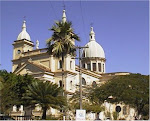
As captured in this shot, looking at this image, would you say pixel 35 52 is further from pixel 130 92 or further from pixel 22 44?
pixel 130 92

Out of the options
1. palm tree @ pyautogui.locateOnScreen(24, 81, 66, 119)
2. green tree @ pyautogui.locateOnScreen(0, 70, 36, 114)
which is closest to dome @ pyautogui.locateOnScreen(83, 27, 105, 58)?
green tree @ pyautogui.locateOnScreen(0, 70, 36, 114)

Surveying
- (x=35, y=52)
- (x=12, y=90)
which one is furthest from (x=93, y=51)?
(x=12, y=90)

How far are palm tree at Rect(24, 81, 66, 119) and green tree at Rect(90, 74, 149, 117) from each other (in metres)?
10.2

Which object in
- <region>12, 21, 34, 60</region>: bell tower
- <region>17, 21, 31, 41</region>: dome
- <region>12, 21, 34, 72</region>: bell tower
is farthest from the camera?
<region>17, 21, 31, 41</region>: dome

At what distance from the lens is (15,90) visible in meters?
42.2

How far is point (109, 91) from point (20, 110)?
59.7ft

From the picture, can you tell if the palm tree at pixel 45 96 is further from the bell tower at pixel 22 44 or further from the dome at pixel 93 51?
the dome at pixel 93 51

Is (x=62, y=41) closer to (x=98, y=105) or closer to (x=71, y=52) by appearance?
(x=71, y=52)

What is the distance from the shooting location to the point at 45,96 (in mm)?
35688

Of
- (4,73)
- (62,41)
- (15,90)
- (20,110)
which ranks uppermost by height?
(62,41)

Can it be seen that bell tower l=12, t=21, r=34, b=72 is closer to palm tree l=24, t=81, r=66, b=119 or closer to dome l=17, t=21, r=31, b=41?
dome l=17, t=21, r=31, b=41

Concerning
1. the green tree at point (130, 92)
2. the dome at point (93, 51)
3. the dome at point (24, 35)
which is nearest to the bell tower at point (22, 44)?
the dome at point (24, 35)

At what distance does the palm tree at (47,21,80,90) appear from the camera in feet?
114

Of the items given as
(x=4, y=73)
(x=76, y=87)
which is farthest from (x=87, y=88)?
(x=4, y=73)
